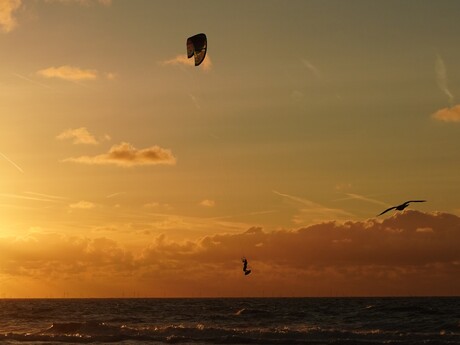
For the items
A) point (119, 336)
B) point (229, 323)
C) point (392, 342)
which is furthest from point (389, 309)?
point (119, 336)

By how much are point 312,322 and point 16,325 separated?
82.7ft

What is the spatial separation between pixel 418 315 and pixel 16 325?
116 feet

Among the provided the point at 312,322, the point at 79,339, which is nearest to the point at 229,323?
the point at 312,322

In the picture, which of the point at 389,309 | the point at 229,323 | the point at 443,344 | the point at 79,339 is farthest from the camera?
the point at 389,309

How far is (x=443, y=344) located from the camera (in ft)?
124

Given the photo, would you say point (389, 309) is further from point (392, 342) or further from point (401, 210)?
point (401, 210)

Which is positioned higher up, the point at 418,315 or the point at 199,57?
the point at 199,57

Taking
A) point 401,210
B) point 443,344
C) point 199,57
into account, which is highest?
point 199,57

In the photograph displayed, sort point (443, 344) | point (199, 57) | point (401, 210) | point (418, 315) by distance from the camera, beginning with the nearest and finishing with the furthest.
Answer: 1. point (401, 210)
2. point (199, 57)
3. point (443, 344)
4. point (418, 315)

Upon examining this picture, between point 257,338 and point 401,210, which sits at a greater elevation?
point 401,210

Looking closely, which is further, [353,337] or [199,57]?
[353,337]

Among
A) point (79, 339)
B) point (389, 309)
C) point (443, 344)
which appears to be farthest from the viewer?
point (389, 309)

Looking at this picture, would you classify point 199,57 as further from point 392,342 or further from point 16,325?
point 16,325

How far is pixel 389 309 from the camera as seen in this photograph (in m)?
66.1
